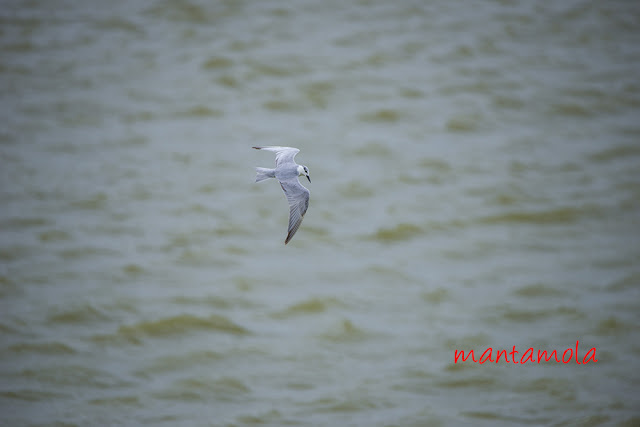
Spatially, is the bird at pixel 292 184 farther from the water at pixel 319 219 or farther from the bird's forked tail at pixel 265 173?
the water at pixel 319 219

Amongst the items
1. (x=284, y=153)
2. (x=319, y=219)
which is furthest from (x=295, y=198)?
(x=319, y=219)

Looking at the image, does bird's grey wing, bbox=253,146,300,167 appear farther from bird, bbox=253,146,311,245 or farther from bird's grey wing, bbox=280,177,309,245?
bird's grey wing, bbox=280,177,309,245

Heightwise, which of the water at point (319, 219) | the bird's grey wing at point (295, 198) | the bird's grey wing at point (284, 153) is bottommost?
the water at point (319, 219)

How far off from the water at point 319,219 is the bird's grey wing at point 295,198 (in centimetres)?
748

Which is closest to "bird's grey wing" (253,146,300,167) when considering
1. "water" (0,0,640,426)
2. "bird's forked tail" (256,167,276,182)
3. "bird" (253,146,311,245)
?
"bird" (253,146,311,245)

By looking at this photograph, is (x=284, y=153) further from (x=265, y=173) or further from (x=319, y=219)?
(x=319, y=219)

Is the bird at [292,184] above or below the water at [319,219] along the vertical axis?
above

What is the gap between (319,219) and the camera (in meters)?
14.2

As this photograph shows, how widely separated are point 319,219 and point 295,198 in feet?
37.3

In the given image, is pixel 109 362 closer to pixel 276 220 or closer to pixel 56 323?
pixel 56 323

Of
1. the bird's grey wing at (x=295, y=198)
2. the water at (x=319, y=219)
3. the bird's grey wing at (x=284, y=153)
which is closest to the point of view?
the bird's grey wing at (x=295, y=198)

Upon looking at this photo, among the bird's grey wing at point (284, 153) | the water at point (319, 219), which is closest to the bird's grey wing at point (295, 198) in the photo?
the bird's grey wing at point (284, 153)

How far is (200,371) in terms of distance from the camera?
10727 millimetres

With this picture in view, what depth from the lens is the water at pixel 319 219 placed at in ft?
34.3
